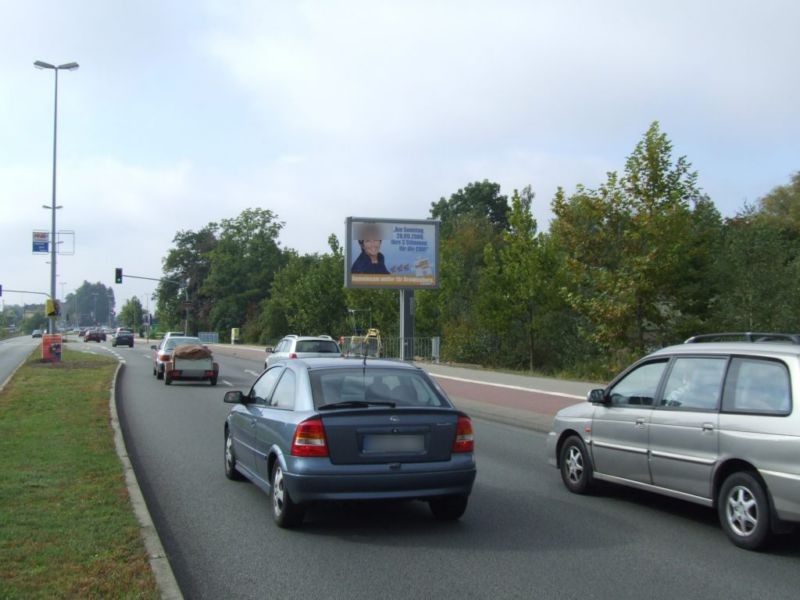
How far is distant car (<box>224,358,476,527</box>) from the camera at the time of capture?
674 centimetres

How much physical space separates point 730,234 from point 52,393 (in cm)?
2278

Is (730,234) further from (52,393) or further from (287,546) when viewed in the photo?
(287,546)

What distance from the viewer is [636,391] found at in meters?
8.14

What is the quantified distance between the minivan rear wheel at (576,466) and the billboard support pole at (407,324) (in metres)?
28.9

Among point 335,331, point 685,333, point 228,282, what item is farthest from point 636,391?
point 228,282

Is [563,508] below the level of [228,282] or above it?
below

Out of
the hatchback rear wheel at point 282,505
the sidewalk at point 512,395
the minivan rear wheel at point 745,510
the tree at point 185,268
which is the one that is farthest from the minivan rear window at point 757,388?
the tree at point 185,268

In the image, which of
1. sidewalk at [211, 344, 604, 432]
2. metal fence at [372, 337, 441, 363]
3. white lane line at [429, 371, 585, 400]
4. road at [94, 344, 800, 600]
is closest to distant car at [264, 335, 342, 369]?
sidewalk at [211, 344, 604, 432]

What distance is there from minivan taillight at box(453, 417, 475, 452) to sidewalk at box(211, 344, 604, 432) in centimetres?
730

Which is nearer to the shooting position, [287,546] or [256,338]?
[287,546]

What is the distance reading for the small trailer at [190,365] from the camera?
25141mm

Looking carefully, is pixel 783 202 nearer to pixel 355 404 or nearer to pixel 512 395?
pixel 512 395

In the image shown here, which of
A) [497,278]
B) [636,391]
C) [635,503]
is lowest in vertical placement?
[635,503]

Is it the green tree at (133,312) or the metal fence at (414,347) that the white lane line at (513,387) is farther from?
the green tree at (133,312)
